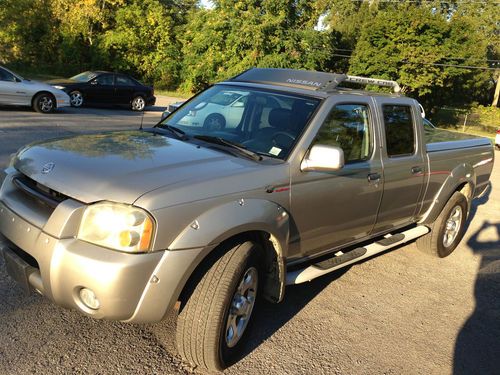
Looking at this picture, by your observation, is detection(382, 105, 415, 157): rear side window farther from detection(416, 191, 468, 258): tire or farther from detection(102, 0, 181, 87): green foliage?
detection(102, 0, 181, 87): green foliage

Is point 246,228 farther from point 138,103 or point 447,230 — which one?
point 138,103

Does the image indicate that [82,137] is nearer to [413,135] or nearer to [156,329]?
[156,329]

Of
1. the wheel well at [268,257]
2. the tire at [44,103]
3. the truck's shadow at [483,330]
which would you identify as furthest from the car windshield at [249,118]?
the tire at [44,103]

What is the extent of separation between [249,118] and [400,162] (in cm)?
155

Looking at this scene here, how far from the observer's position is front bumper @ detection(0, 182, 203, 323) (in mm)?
2588

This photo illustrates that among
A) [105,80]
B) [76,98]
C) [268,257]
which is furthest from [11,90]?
[268,257]

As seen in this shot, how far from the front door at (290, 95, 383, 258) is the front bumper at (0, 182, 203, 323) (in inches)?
43.2

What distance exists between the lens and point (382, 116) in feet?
14.7

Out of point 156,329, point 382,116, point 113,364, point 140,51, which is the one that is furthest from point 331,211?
point 140,51

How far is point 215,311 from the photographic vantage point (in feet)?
9.42

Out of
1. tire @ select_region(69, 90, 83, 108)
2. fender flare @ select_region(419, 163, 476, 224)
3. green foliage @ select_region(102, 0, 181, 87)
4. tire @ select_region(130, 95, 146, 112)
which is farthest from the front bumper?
green foliage @ select_region(102, 0, 181, 87)

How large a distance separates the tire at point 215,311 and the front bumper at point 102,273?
0.19 m

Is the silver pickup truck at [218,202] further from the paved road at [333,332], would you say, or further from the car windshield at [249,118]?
the paved road at [333,332]

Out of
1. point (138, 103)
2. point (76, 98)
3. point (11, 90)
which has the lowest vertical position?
point (138, 103)
